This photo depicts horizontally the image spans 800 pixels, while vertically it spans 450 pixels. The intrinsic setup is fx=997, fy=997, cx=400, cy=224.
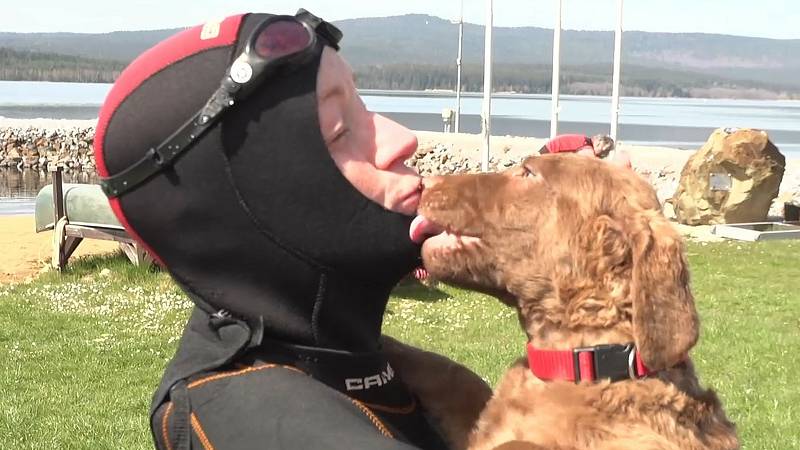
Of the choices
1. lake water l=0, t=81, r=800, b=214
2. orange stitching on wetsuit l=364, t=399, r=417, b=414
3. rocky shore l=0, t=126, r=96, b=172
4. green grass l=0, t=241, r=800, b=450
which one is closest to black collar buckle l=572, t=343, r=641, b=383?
orange stitching on wetsuit l=364, t=399, r=417, b=414

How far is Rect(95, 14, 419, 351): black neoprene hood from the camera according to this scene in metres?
2.48

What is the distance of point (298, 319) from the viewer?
2.61 m

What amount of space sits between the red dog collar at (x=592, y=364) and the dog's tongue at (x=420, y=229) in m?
0.57

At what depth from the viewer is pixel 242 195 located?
2.51 metres

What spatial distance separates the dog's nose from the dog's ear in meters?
0.67

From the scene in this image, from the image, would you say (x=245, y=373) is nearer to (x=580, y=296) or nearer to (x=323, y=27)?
(x=323, y=27)

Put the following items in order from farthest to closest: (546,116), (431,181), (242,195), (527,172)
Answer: (546,116) < (527,172) < (431,181) < (242,195)

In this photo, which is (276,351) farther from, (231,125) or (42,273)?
(42,273)

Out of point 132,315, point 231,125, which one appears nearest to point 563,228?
point 231,125

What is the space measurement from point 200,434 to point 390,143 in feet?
3.09

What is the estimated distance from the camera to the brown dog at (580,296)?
9.84ft

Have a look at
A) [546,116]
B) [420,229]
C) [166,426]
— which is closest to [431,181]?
[420,229]

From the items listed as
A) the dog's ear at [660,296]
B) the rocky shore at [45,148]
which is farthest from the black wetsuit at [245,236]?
the rocky shore at [45,148]

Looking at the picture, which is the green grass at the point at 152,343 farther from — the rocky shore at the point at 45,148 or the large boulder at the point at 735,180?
the rocky shore at the point at 45,148
